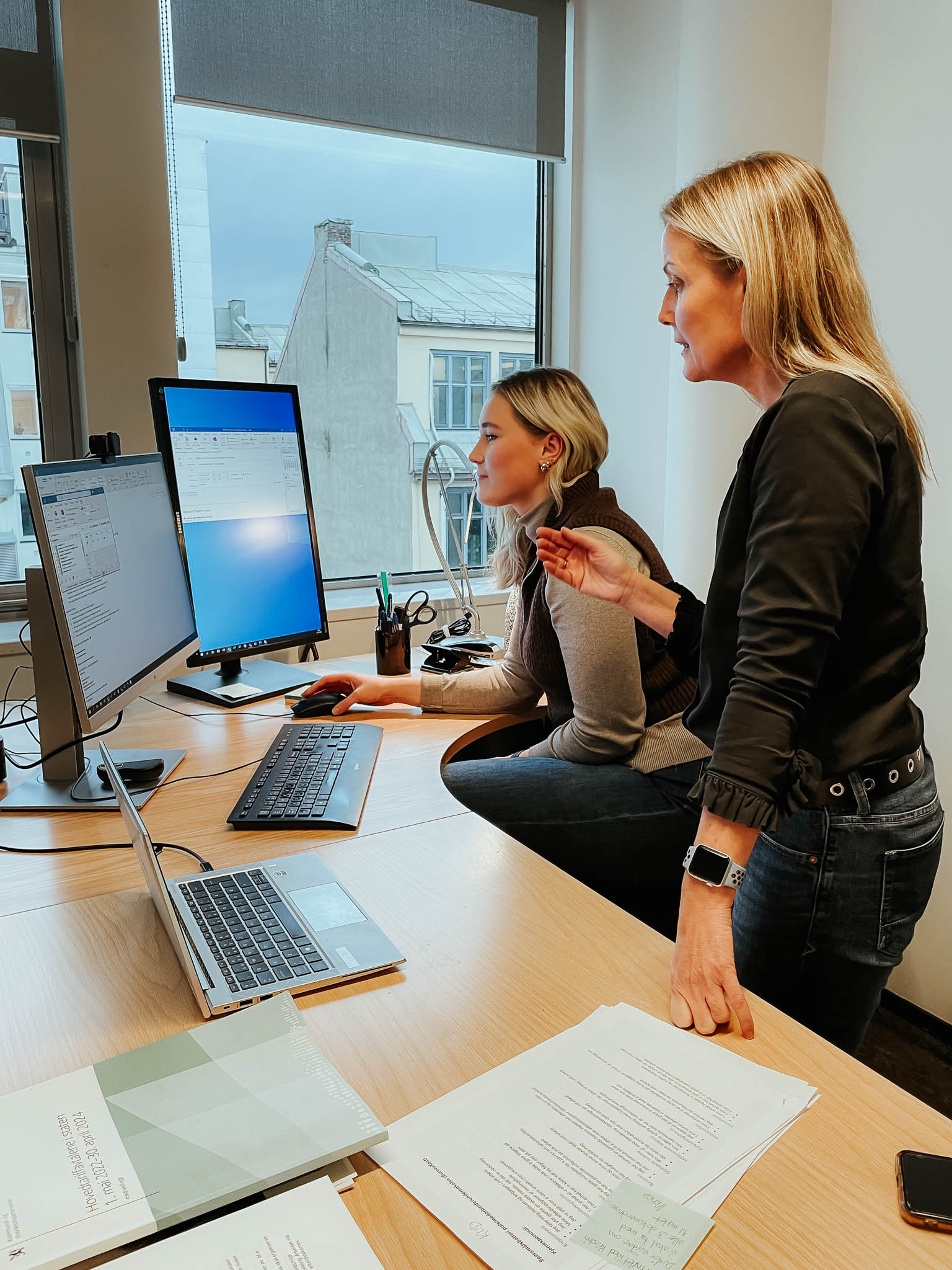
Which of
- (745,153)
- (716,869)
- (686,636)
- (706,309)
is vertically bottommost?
(716,869)

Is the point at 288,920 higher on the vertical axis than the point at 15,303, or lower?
lower

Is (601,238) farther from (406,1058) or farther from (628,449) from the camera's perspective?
(406,1058)

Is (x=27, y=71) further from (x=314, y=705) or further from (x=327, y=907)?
(x=327, y=907)

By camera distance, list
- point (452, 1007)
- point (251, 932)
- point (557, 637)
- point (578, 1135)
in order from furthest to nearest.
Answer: point (557, 637) < point (251, 932) < point (452, 1007) < point (578, 1135)

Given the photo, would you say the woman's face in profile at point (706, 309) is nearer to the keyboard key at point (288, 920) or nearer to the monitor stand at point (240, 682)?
the keyboard key at point (288, 920)

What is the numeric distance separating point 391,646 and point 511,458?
499 millimetres

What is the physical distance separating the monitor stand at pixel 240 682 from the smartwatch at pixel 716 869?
1.23 m

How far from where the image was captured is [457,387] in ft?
10.1

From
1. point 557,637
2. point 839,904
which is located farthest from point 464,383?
point 839,904

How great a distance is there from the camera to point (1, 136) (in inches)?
88.7

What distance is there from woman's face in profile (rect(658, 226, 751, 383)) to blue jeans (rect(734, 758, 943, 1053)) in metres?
0.55

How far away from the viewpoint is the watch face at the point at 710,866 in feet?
3.17

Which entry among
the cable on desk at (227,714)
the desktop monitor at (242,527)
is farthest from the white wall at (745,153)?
the cable on desk at (227,714)

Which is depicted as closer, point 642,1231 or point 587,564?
point 642,1231
